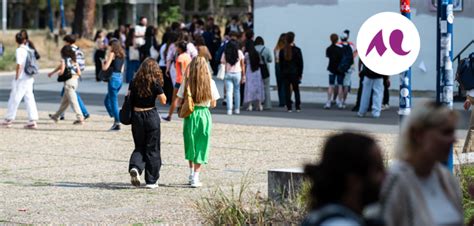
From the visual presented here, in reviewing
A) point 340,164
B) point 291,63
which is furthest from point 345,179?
point 291,63

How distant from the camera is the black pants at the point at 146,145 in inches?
480

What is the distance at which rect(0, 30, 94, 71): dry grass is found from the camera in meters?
42.2

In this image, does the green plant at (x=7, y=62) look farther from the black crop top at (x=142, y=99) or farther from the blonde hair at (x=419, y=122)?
the blonde hair at (x=419, y=122)

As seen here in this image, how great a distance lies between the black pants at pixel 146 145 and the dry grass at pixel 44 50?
30335 mm

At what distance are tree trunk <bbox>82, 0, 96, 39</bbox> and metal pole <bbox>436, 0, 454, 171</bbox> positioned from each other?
39789 millimetres

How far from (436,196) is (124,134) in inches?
563

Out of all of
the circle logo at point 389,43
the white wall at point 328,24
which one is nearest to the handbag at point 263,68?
the white wall at point 328,24

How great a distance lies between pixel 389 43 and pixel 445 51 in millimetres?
621

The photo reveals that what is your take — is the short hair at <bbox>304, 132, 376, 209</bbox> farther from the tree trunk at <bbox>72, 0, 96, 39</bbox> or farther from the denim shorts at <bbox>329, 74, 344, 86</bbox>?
the tree trunk at <bbox>72, 0, 96, 39</bbox>

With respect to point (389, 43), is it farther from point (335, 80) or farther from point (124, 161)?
point (335, 80)

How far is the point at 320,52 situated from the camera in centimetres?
2797

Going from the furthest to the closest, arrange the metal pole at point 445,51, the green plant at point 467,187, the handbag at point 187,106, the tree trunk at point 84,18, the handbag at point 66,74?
1. the tree trunk at point 84,18
2. the handbag at point 66,74
3. the handbag at point 187,106
4. the metal pole at point 445,51
5. the green plant at point 467,187

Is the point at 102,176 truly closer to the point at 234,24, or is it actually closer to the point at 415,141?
the point at 415,141

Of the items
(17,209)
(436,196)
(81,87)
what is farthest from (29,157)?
(81,87)
